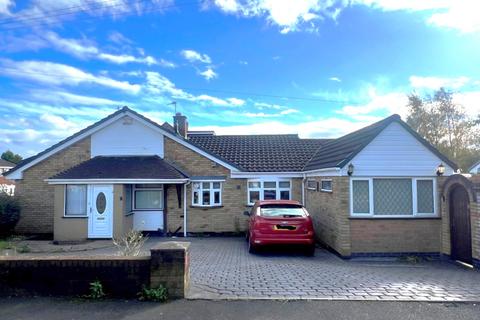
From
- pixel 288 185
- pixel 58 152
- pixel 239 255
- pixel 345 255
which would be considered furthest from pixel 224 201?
pixel 58 152

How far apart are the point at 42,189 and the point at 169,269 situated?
12.3 metres

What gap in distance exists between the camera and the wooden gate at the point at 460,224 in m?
9.02

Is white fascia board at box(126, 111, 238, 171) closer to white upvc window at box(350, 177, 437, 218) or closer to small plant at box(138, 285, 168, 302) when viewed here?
white upvc window at box(350, 177, 437, 218)

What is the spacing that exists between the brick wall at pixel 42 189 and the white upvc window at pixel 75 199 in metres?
2.04

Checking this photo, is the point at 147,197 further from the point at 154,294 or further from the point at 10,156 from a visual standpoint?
the point at 10,156

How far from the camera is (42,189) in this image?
607 inches

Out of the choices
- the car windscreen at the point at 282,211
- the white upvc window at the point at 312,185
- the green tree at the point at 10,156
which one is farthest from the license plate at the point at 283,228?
the green tree at the point at 10,156

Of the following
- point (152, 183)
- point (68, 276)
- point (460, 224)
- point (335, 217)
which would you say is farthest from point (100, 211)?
point (460, 224)

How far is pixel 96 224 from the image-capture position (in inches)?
536

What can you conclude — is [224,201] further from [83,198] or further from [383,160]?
[383,160]

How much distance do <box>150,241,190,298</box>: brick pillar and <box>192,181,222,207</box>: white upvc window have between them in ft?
31.0

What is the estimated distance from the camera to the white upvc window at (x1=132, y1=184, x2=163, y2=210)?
1509cm

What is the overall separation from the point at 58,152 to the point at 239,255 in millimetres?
10138

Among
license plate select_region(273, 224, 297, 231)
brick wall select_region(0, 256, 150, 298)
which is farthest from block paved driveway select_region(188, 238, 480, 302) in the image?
brick wall select_region(0, 256, 150, 298)
